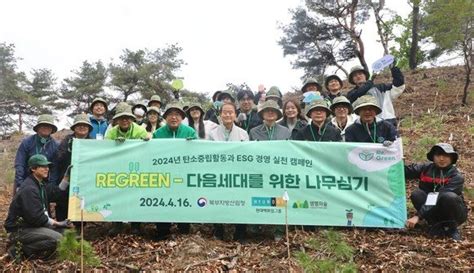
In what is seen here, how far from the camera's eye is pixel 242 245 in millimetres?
5582

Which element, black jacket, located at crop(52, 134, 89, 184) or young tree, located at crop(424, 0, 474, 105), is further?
young tree, located at crop(424, 0, 474, 105)

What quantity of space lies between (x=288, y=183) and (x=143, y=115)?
3649 mm

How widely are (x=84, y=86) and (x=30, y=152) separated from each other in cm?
2408

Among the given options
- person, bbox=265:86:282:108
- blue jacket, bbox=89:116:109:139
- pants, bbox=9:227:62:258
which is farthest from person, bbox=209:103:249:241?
pants, bbox=9:227:62:258

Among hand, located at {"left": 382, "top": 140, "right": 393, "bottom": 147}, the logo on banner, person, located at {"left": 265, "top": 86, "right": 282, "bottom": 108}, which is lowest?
the logo on banner

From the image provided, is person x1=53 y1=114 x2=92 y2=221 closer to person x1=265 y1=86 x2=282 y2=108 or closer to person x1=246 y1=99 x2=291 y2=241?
person x1=246 y1=99 x2=291 y2=241

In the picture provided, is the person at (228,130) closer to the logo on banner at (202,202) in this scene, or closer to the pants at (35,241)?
the logo on banner at (202,202)

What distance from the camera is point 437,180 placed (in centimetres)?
587

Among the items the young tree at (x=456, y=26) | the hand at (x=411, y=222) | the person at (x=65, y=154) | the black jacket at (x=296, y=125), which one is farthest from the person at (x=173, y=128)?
the young tree at (x=456, y=26)

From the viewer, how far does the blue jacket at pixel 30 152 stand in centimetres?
620

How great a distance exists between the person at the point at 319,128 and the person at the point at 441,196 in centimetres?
128

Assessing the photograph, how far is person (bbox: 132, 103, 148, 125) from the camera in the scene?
8.13 m

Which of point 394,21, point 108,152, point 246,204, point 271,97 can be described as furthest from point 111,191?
point 394,21

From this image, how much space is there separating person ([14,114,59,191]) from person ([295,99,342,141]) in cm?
353
